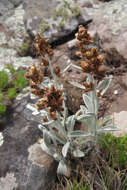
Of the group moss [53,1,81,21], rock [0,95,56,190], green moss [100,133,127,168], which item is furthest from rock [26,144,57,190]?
moss [53,1,81,21]

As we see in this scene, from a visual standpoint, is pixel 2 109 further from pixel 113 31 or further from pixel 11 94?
pixel 113 31

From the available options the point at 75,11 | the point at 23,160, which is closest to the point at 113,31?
the point at 75,11

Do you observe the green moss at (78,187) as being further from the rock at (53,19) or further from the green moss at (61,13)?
the green moss at (61,13)

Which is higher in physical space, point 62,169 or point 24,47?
point 24,47

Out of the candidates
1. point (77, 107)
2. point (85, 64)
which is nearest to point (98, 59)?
point (85, 64)

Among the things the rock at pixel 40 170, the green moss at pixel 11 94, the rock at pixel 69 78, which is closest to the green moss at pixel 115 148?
the rock at pixel 40 170

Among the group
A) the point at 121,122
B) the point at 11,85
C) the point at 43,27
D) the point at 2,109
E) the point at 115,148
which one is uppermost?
the point at 43,27

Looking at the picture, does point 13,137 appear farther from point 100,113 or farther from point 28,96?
point 100,113
